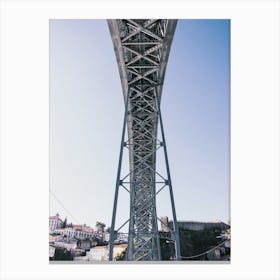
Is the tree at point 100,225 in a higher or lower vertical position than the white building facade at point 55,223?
lower

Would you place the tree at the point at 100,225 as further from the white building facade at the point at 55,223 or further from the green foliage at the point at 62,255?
the green foliage at the point at 62,255

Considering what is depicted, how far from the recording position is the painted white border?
492cm

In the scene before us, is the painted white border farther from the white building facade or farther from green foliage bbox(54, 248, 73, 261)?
the white building facade
